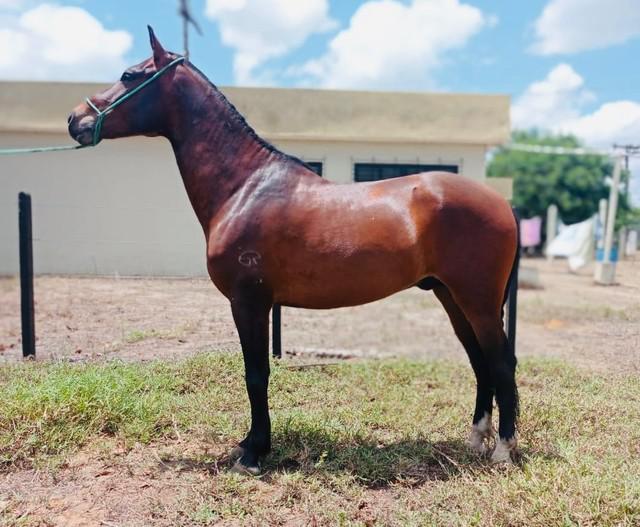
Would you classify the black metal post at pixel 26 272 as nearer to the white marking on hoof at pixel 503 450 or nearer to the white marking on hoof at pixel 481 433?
the white marking on hoof at pixel 481 433

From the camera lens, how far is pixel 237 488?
2.86 metres

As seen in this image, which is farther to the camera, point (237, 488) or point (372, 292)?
point (372, 292)

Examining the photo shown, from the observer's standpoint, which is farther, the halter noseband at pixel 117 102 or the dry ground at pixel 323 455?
the halter noseband at pixel 117 102

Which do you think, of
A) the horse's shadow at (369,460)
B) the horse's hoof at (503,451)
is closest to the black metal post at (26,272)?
the horse's shadow at (369,460)

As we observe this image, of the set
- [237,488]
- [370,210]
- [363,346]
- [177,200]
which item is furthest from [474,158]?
[237,488]

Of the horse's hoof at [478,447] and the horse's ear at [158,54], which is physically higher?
the horse's ear at [158,54]

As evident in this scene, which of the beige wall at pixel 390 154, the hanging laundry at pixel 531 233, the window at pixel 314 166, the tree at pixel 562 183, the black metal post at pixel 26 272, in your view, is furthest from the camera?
the tree at pixel 562 183

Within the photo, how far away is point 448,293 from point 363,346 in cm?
373

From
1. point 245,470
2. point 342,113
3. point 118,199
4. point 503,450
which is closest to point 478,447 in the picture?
point 503,450

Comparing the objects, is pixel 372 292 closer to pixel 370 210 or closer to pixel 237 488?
pixel 370 210

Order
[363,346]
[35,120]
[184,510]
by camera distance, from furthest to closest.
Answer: [35,120]
[363,346]
[184,510]

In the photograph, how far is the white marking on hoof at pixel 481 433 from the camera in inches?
132

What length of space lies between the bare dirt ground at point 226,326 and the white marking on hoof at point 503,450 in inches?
90.6

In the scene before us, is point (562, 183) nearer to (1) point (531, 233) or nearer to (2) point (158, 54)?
(1) point (531, 233)
